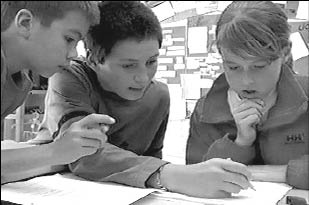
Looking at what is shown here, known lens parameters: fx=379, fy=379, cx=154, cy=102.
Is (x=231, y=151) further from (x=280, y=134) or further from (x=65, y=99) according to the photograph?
(x=65, y=99)

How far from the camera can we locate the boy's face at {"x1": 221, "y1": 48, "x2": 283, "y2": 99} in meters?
0.36

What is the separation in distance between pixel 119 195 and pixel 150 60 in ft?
0.45

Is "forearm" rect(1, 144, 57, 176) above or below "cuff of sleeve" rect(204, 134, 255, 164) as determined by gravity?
above

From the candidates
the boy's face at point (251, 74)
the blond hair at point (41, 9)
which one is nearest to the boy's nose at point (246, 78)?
the boy's face at point (251, 74)

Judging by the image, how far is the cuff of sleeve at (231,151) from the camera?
396 mm

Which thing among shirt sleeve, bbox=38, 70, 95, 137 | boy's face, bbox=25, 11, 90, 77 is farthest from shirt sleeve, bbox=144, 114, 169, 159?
boy's face, bbox=25, 11, 90, 77

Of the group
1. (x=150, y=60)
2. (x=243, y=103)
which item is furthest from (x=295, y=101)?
(x=150, y=60)

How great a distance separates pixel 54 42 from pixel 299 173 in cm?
28

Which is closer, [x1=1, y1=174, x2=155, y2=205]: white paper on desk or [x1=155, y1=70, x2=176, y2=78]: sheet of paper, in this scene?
[x1=1, y1=174, x2=155, y2=205]: white paper on desk

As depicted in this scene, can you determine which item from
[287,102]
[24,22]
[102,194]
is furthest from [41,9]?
A: [287,102]

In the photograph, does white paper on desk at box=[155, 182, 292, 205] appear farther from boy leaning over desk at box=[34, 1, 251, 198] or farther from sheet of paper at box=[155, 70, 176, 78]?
sheet of paper at box=[155, 70, 176, 78]

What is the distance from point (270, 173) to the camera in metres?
0.39

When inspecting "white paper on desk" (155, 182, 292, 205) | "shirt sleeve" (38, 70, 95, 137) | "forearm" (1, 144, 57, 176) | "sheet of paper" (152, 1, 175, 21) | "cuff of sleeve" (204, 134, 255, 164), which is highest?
"sheet of paper" (152, 1, 175, 21)

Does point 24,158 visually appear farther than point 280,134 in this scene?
No
